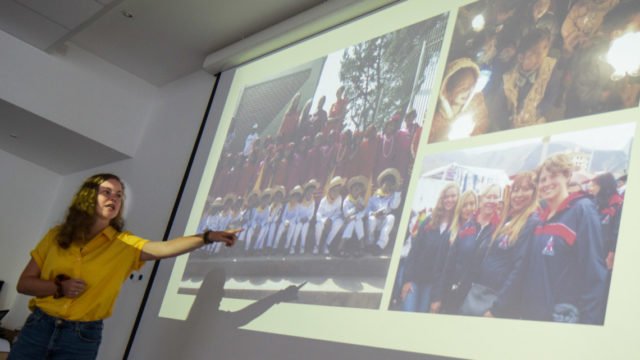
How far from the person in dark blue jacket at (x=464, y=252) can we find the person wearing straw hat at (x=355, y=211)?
0.47 meters

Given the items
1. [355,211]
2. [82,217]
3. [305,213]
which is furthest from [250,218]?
[82,217]

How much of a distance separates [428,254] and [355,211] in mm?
485

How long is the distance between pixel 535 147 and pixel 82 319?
1721 millimetres

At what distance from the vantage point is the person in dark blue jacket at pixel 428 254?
7.03 feet

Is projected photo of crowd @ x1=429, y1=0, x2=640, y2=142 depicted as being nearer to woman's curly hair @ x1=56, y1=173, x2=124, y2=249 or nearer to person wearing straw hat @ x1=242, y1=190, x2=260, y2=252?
person wearing straw hat @ x1=242, y1=190, x2=260, y2=252

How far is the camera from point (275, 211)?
10.00ft

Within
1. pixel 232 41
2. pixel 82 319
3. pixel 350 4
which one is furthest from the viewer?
pixel 232 41

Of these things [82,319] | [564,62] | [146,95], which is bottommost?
[82,319]

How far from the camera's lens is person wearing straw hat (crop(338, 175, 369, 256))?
255 cm

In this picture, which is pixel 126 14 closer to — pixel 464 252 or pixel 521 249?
pixel 464 252

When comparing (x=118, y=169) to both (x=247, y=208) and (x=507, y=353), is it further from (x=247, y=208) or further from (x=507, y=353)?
(x=507, y=353)

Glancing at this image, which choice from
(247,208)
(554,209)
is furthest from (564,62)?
(247,208)

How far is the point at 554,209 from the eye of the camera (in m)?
1.90

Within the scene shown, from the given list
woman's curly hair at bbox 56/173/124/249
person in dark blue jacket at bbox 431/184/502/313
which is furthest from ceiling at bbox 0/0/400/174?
woman's curly hair at bbox 56/173/124/249
